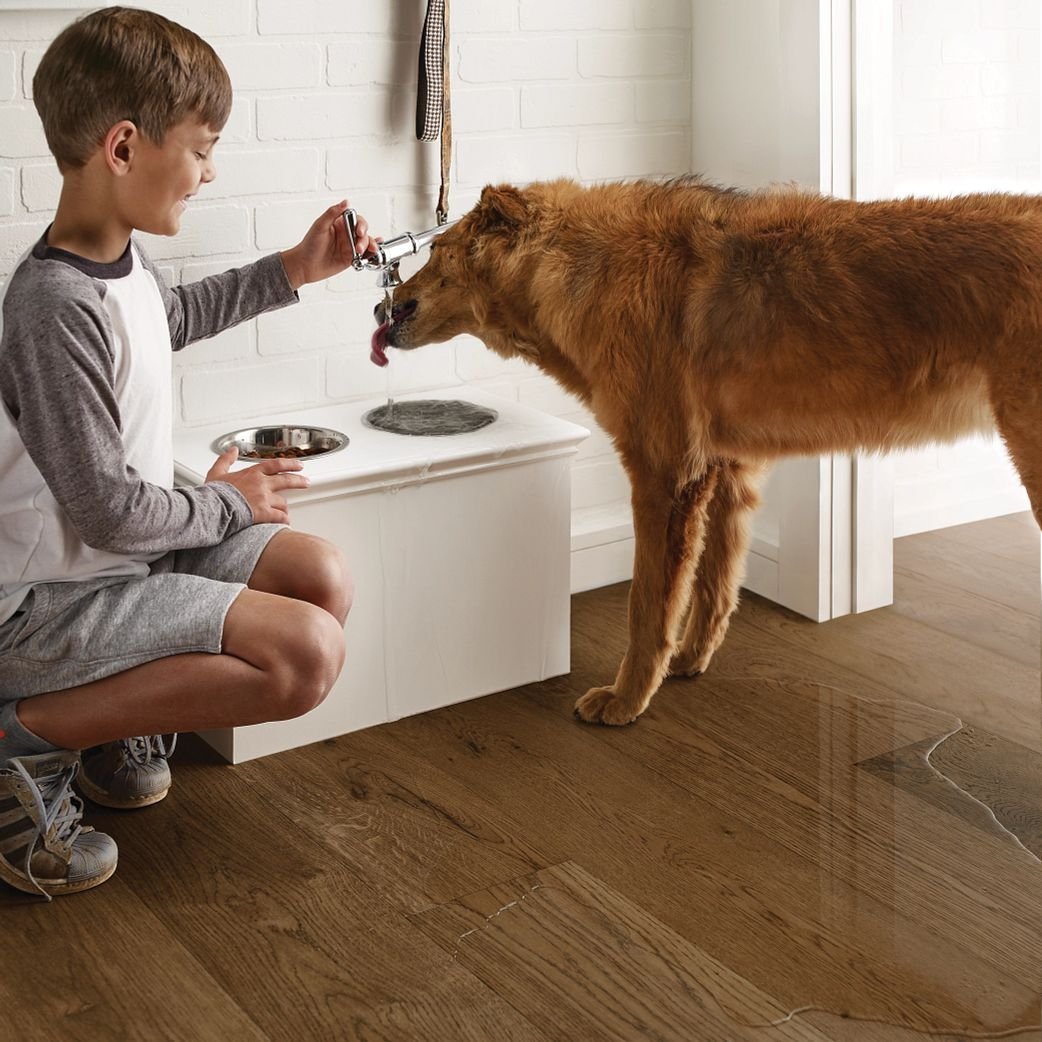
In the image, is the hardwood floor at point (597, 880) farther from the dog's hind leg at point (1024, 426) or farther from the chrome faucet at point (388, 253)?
the chrome faucet at point (388, 253)

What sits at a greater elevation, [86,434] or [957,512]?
[86,434]

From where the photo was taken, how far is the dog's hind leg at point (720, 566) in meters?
2.53

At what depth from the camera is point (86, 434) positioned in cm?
174

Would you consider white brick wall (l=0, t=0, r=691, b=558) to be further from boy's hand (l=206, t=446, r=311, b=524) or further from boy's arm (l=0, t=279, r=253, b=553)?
boy's arm (l=0, t=279, r=253, b=553)

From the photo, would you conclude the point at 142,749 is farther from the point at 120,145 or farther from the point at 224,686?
the point at 120,145

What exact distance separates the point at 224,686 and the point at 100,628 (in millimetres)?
175

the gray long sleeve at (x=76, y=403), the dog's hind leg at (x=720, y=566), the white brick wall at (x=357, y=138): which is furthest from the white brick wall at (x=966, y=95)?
the gray long sleeve at (x=76, y=403)

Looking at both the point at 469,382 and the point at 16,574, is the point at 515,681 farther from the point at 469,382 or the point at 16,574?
the point at 16,574

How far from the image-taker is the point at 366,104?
2.62 meters

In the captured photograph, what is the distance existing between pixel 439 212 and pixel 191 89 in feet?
3.08

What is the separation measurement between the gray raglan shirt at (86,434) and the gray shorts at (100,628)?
0.03m

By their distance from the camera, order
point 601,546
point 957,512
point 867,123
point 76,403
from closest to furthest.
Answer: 1. point 76,403
2. point 867,123
3. point 601,546
4. point 957,512

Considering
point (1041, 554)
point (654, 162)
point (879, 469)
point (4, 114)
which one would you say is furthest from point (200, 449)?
point (1041, 554)

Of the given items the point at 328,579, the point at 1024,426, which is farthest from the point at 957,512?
the point at 328,579
